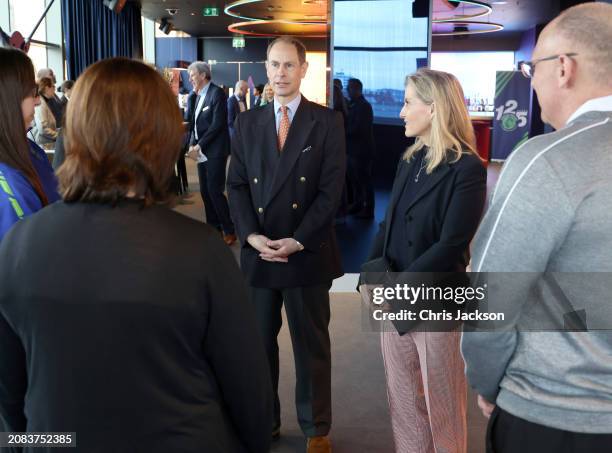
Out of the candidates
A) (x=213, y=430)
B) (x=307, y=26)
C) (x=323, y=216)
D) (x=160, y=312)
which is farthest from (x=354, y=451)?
(x=307, y=26)

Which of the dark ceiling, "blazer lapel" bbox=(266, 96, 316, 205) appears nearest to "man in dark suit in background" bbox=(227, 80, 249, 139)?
the dark ceiling

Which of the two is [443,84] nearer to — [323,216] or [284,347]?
[323,216]

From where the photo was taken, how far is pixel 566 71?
1254 mm

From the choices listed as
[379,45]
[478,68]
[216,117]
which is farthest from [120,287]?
[478,68]

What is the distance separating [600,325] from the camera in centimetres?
123

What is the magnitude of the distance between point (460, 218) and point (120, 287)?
135cm

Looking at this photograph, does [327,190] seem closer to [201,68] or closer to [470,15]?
[201,68]

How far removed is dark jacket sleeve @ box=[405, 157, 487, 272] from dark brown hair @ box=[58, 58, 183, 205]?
48.0 inches

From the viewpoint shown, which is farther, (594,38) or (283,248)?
(283,248)

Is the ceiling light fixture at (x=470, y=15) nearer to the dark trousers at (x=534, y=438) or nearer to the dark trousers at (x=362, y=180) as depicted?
the dark trousers at (x=362, y=180)

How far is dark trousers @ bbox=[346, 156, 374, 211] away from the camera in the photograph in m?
5.75

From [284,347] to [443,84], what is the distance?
2.36 m

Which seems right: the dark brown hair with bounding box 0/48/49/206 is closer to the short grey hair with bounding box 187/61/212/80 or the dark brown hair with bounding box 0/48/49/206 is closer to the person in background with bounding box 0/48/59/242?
the person in background with bounding box 0/48/59/242

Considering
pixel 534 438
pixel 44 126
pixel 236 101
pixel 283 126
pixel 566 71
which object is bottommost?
pixel 534 438
